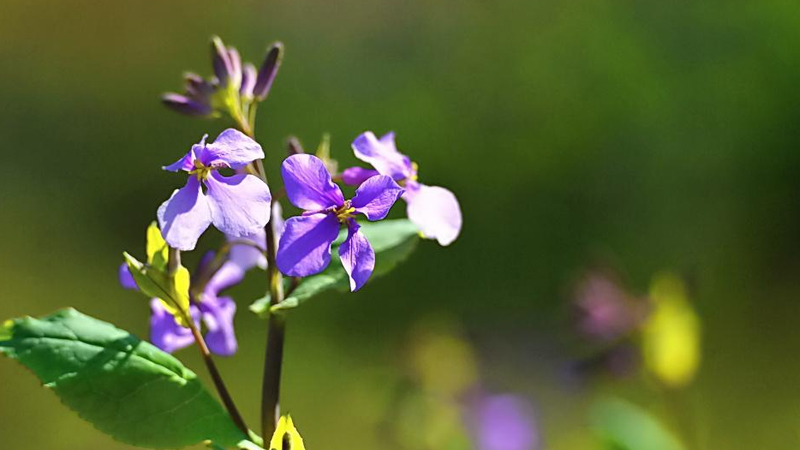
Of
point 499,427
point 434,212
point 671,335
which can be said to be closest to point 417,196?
point 434,212

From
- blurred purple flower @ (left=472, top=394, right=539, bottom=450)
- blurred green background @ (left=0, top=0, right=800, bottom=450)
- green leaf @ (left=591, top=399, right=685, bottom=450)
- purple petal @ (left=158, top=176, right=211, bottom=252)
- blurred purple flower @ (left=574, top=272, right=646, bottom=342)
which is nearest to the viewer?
purple petal @ (left=158, top=176, right=211, bottom=252)

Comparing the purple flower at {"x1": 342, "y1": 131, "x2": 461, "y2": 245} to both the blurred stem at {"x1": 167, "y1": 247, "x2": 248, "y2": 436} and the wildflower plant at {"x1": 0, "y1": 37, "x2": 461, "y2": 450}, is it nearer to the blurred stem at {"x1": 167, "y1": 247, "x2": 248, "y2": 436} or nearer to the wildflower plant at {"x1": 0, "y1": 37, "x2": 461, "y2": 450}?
the wildflower plant at {"x1": 0, "y1": 37, "x2": 461, "y2": 450}

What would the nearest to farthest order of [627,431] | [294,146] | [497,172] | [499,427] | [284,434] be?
[284,434] < [294,146] < [627,431] < [499,427] < [497,172]

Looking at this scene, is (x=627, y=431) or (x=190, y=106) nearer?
(x=190, y=106)

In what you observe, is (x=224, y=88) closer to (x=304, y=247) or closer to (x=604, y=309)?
(x=304, y=247)

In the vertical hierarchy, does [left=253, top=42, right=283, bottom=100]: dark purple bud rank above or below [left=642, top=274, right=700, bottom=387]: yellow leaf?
above

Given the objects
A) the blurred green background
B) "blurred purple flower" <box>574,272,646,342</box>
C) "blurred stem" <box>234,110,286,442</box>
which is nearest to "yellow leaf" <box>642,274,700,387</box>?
"blurred purple flower" <box>574,272,646,342</box>
